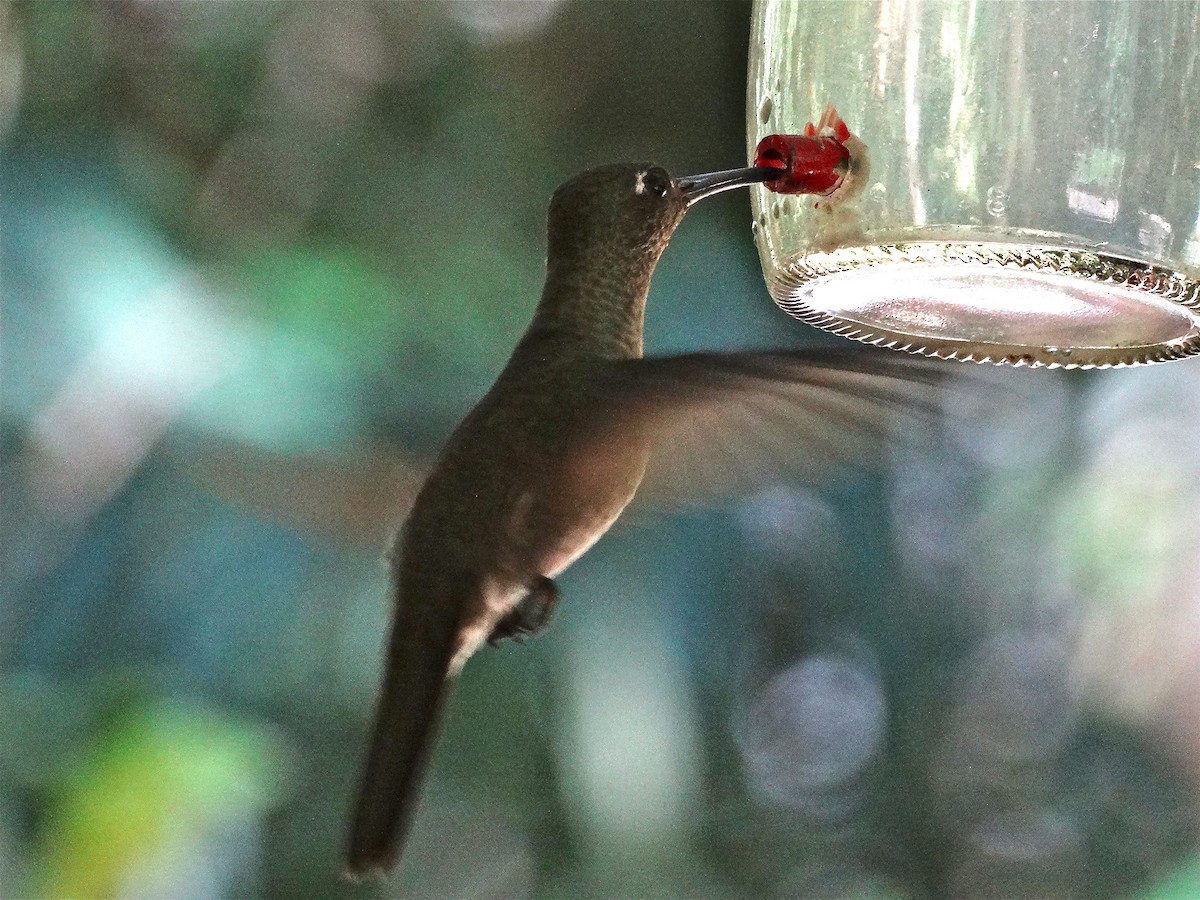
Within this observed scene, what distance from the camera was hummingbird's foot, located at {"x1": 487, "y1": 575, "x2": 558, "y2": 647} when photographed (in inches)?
31.2

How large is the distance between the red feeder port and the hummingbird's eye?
9cm

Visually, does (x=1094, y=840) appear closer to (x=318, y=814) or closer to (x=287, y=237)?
(x=318, y=814)

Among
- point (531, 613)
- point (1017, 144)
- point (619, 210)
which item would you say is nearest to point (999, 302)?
point (1017, 144)

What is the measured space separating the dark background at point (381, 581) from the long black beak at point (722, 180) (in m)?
0.71

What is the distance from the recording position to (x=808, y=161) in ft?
2.34

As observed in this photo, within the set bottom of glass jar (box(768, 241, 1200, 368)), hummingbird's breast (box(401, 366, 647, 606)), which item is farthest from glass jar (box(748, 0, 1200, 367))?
hummingbird's breast (box(401, 366, 647, 606))

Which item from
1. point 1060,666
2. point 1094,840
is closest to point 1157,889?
point 1094,840

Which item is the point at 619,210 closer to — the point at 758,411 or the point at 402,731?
the point at 758,411

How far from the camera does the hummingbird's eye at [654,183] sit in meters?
0.80

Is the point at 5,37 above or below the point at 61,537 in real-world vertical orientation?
above

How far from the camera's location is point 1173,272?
0.70m

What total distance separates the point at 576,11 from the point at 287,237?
17.5 inches

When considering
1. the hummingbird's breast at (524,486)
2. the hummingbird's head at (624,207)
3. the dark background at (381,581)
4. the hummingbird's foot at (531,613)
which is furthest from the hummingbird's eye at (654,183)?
the dark background at (381,581)

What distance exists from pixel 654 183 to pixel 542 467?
0.59 ft
